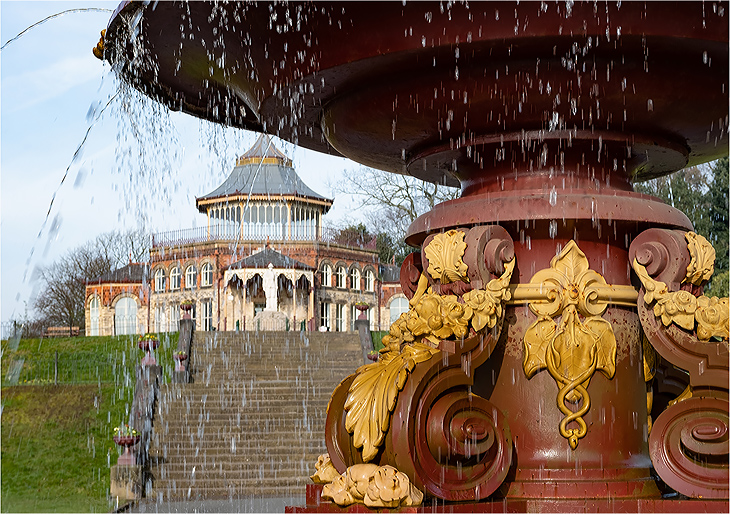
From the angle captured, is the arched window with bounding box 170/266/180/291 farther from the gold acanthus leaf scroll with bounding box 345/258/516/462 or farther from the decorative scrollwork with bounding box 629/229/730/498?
the decorative scrollwork with bounding box 629/229/730/498

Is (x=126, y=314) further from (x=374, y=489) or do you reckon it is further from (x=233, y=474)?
(x=374, y=489)

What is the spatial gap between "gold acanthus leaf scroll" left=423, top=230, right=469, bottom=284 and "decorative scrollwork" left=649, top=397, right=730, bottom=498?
85 centimetres

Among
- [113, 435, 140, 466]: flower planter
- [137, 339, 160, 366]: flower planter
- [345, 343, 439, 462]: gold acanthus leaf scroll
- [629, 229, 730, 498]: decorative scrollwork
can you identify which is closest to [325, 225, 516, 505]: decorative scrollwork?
[345, 343, 439, 462]: gold acanthus leaf scroll

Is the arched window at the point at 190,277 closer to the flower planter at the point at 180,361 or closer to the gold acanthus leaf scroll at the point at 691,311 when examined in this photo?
the flower planter at the point at 180,361

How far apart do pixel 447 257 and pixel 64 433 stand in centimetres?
1632

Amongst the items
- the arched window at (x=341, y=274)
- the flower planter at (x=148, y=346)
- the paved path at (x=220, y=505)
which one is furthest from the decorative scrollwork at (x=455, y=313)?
the arched window at (x=341, y=274)

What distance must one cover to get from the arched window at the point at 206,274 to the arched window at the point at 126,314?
525cm

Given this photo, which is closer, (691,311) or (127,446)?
(691,311)

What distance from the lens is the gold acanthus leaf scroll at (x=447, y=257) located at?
9.93 feet

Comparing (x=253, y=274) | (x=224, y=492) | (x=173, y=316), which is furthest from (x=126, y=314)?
(x=224, y=492)

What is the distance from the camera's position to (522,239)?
10.5 feet

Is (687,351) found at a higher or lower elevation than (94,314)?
lower

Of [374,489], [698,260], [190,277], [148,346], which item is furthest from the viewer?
[190,277]

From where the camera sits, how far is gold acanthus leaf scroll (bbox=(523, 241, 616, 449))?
306 centimetres
